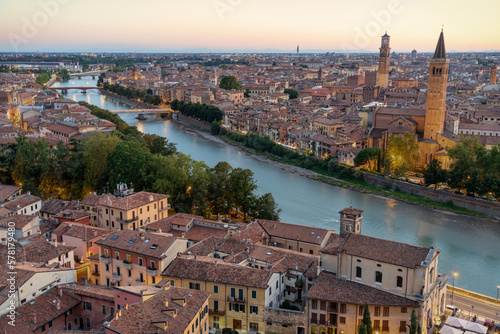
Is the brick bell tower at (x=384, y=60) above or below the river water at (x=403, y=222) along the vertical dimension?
above

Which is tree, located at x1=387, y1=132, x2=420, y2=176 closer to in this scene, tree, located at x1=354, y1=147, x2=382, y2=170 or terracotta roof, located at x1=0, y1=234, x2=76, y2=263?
tree, located at x1=354, y1=147, x2=382, y2=170

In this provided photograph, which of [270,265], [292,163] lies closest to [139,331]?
[270,265]

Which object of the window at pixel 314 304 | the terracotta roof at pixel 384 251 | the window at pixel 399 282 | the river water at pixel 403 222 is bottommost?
the river water at pixel 403 222

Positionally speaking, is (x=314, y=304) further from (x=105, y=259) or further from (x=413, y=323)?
(x=105, y=259)

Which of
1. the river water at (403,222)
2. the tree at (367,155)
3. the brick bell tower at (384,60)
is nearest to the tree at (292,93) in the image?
the brick bell tower at (384,60)

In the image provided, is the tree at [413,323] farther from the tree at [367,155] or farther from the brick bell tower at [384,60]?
the brick bell tower at [384,60]

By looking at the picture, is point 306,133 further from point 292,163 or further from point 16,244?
point 16,244

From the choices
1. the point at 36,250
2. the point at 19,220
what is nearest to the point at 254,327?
the point at 36,250
